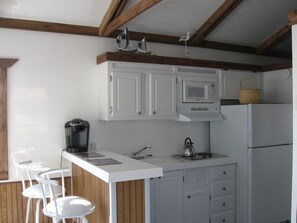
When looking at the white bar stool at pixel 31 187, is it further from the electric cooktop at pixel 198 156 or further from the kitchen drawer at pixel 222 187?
the kitchen drawer at pixel 222 187

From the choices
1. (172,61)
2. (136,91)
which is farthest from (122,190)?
(172,61)

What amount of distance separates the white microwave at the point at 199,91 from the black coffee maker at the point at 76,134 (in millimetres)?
1279

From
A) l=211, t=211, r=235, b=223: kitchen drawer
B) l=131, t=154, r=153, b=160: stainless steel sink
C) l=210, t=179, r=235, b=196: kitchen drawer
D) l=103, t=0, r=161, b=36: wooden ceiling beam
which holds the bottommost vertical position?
l=211, t=211, r=235, b=223: kitchen drawer

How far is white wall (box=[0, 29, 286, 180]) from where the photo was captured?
342 cm

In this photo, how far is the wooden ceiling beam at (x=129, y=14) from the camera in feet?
10.3

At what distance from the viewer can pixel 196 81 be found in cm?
407

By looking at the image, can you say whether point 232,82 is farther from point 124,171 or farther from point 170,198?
point 124,171

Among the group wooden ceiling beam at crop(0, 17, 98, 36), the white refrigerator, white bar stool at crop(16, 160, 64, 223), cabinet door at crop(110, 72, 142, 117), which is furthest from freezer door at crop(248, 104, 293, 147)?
white bar stool at crop(16, 160, 64, 223)

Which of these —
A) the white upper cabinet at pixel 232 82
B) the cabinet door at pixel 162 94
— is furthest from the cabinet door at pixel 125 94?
the white upper cabinet at pixel 232 82

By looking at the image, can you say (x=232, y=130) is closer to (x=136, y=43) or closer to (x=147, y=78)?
(x=147, y=78)

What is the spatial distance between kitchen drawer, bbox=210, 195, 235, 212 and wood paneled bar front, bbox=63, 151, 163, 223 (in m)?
1.47

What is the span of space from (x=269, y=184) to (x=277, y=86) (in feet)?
4.72

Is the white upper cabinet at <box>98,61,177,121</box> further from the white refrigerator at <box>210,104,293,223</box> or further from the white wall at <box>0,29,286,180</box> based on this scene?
the white refrigerator at <box>210,104,293,223</box>

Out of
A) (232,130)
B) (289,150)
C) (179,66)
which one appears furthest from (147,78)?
(289,150)
